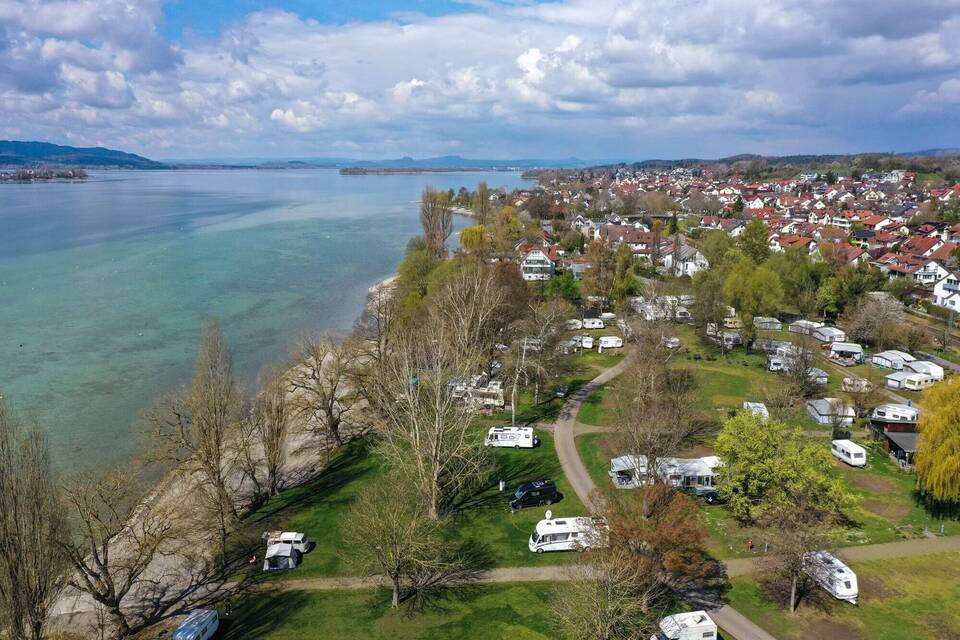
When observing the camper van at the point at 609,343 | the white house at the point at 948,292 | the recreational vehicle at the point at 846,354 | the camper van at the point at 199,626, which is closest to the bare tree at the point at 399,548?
the camper van at the point at 199,626

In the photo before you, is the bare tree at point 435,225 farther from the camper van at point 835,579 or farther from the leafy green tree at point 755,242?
the camper van at point 835,579

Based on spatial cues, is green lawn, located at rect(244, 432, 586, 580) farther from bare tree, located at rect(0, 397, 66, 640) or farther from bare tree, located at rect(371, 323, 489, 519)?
bare tree, located at rect(0, 397, 66, 640)

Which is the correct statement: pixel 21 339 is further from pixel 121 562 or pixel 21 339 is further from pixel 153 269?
pixel 121 562

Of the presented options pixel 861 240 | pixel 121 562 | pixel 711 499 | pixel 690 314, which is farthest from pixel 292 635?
pixel 861 240

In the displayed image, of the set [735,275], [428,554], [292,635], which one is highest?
[735,275]

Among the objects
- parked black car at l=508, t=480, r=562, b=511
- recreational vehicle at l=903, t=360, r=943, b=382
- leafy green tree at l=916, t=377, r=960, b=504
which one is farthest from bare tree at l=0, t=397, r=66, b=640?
recreational vehicle at l=903, t=360, r=943, b=382

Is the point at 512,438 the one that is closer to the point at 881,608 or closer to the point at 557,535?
the point at 557,535

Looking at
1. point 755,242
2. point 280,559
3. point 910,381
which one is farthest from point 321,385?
point 755,242
